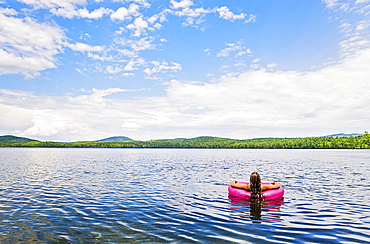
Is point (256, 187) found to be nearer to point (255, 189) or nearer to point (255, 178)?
point (255, 189)

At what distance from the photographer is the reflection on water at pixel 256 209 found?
56.3 feet

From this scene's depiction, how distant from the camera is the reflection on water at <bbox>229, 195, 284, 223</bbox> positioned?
17156 millimetres

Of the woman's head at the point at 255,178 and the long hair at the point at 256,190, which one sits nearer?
the woman's head at the point at 255,178

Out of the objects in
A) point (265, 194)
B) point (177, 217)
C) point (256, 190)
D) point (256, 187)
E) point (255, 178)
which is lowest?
point (177, 217)

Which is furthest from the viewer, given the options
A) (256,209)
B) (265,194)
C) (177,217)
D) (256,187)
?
(265,194)

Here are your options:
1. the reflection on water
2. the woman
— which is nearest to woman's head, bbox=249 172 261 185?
the woman

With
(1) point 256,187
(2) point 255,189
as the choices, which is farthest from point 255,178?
(2) point 255,189

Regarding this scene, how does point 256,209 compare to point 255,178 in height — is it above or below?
below

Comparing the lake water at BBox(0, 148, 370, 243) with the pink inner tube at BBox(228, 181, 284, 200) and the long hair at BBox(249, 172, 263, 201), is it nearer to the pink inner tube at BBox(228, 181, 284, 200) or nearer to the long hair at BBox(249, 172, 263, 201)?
the pink inner tube at BBox(228, 181, 284, 200)

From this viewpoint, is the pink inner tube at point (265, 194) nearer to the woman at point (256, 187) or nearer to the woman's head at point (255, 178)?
the woman at point (256, 187)

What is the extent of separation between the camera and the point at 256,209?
19438 millimetres

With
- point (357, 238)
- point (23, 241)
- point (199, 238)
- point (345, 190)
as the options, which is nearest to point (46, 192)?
point (23, 241)

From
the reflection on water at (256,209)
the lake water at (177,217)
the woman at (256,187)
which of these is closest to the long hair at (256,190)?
the woman at (256,187)

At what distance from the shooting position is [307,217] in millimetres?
17094
